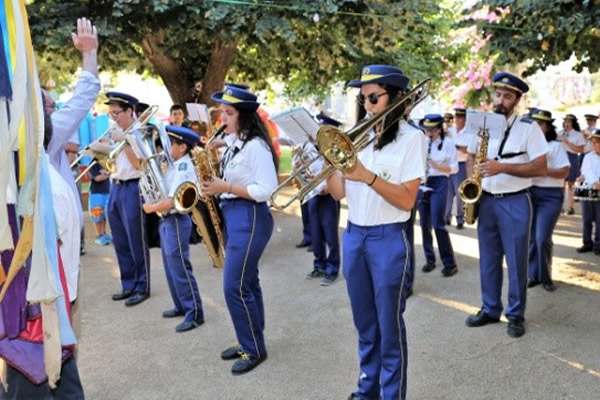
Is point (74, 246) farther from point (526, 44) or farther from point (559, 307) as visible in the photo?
point (526, 44)

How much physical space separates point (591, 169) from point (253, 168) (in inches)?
216

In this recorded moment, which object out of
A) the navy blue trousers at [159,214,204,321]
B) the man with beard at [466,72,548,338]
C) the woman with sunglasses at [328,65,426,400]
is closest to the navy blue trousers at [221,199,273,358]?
the woman with sunglasses at [328,65,426,400]

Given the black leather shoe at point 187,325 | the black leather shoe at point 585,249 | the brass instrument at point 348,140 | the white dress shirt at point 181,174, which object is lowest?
the black leather shoe at point 585,249

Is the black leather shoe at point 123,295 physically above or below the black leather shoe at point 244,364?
below

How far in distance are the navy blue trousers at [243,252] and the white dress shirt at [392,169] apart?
1.14m

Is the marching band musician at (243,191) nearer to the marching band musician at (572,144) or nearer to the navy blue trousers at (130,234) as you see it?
the navy blue trousers at (130,234)

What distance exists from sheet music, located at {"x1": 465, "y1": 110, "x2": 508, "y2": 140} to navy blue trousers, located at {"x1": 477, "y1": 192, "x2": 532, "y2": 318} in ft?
1.77

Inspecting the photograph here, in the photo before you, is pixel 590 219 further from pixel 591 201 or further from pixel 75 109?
pixel 75 109

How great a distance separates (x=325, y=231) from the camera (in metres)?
7.22

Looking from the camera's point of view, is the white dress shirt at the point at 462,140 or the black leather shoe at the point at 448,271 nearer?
the white dress shirt at the point at 462,140

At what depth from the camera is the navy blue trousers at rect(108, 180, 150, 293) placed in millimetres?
6250

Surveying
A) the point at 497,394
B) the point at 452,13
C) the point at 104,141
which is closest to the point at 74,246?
the point at 497,394

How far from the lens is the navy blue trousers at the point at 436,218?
6918mm

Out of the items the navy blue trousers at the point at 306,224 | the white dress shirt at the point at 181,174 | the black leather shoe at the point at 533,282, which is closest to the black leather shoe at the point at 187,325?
the white dress shirt at the point at 181,174
